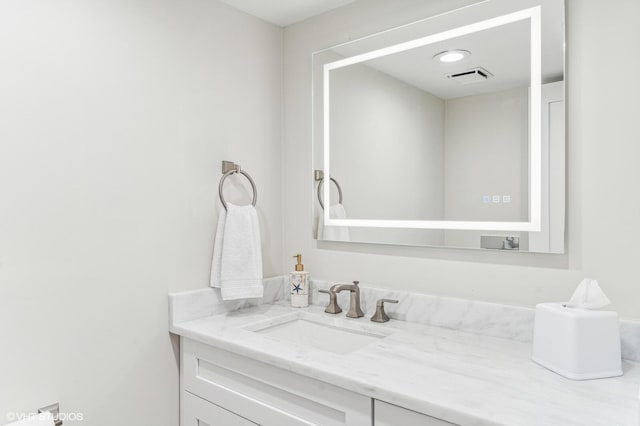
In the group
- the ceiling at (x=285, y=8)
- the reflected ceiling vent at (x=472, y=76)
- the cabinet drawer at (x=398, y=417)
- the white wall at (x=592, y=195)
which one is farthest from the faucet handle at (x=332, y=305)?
the ceiling at (x=285, y=8)

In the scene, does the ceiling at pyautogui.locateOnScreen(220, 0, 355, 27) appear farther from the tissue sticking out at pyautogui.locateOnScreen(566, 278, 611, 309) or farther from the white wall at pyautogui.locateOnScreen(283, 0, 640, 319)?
the tissue sticking out at pyautogui.locateOnScreen(566, 278, 611, 309)

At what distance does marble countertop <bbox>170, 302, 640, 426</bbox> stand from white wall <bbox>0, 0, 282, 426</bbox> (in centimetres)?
26

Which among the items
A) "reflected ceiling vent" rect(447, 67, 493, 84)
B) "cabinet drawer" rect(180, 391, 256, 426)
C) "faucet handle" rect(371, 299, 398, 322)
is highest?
"reflected ceiling vent" rect(447, 67, 493, 84)

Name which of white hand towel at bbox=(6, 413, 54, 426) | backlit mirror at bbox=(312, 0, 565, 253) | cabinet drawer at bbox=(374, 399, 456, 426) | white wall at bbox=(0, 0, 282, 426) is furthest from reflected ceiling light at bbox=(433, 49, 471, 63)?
white hand towel at bbox=(6, 413, 54, 426)

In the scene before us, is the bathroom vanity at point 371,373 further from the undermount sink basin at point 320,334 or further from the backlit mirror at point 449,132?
the backlit mirror at point 449,132

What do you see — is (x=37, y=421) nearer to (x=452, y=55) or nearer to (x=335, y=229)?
(x=335, y=229)

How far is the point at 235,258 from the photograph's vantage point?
5.45 ft

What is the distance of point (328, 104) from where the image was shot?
184cm

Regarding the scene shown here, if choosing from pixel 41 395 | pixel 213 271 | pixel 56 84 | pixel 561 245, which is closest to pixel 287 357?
pixel 213 271

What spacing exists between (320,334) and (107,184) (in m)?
0.94

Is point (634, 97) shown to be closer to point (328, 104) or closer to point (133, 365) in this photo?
point (328, 104)

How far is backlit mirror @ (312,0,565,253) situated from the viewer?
129 cm

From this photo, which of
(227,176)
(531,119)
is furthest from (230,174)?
(531,119)

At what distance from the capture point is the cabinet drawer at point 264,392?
1.09 metres
